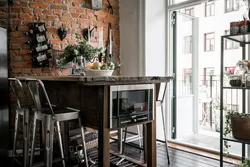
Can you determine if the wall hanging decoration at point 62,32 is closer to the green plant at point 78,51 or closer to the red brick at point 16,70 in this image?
the red brick at point 16,70

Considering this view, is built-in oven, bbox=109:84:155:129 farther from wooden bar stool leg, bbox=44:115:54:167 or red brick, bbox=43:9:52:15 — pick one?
red brick, bbox=43:9:52:15

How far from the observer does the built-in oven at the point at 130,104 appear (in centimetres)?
187

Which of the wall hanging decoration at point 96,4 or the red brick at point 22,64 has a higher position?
the wall hanging decoration at point 96,4

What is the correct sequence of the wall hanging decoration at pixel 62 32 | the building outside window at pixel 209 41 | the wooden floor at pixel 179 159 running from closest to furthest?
the wooden floor at pixel 179 159 → the wall hanging decoration at pixel 62 32 → the building outside window at pixel 209 41

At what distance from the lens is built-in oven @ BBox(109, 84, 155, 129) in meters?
1.87

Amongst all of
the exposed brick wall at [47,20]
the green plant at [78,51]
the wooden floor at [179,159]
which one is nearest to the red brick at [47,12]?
the exposed brick wall at [47,20]

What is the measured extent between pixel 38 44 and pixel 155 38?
1907 millimetres

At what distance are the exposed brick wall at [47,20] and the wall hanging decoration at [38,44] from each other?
0.22 ft

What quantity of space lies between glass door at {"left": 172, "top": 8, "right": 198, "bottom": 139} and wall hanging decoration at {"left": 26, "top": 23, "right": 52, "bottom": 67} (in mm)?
2177

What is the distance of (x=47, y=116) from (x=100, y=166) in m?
0.63

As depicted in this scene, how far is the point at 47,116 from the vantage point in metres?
1.95

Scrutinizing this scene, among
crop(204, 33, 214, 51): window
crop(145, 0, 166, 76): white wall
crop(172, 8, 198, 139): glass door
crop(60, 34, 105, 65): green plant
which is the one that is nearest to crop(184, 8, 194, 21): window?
crop(172, 8, 198, 139): glass door

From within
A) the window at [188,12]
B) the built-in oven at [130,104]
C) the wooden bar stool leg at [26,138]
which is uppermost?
the window at [188,12]

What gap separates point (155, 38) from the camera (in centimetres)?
384
